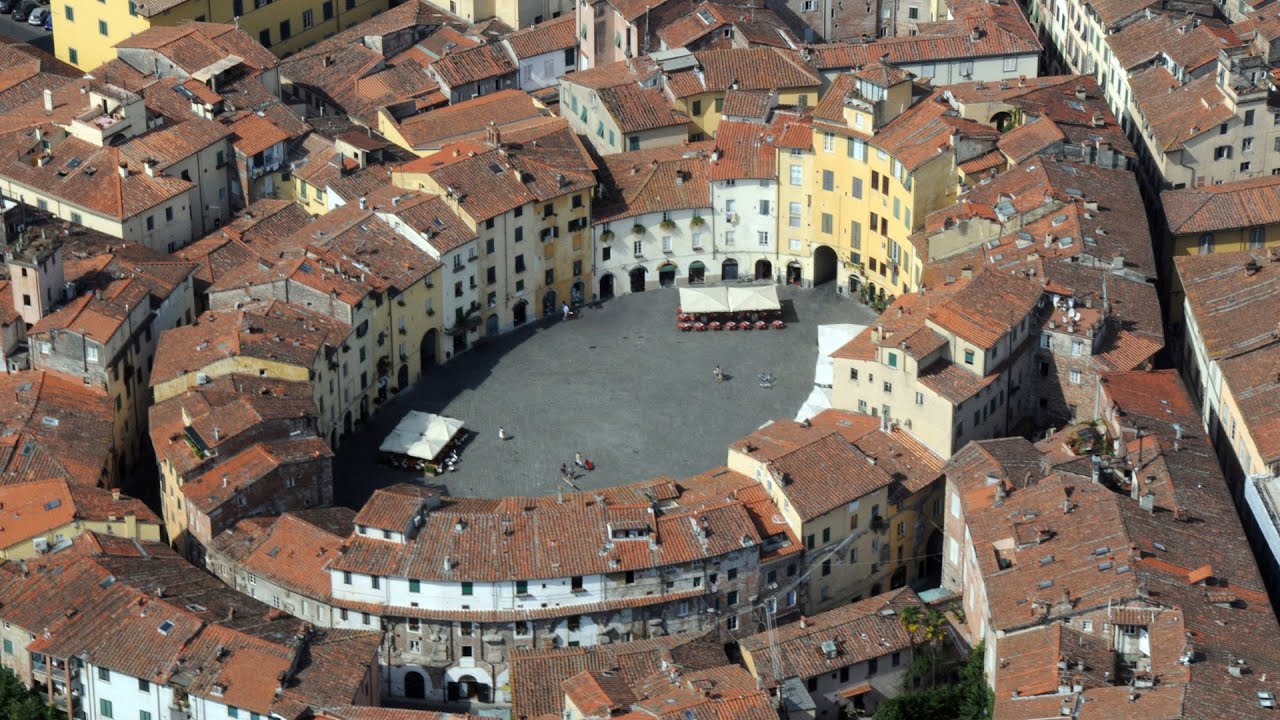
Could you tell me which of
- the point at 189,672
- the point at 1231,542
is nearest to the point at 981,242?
the point at 1231,542

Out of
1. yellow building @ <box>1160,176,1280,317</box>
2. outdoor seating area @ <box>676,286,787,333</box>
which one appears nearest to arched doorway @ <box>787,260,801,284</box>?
outdoor seating area @ <box>676,286,787,333</box>

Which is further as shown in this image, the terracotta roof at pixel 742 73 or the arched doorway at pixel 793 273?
the terracotta roof at pixel 742 73

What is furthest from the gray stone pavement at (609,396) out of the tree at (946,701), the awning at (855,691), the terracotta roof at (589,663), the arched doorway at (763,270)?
the tree at (946,701)

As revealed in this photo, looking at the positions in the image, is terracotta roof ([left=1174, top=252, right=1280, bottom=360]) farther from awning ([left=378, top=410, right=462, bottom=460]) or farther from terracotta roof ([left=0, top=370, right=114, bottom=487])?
terracotta roof ([left=0, top=370, right=114, bottom=487])

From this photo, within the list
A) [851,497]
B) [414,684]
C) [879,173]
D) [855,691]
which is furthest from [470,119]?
[855,691]

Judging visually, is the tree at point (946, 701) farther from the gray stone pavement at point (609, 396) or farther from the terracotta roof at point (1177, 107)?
the terracotta roof at point (1177, 107)

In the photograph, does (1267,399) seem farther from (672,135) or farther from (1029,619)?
(672,135)
